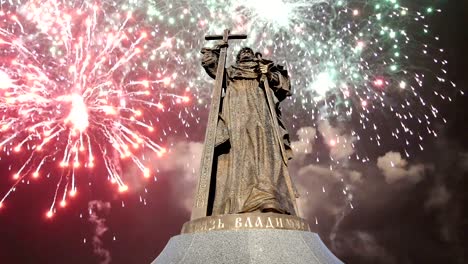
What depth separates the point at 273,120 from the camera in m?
7.47

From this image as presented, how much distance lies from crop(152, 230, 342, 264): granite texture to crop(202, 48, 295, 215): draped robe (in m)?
0.63

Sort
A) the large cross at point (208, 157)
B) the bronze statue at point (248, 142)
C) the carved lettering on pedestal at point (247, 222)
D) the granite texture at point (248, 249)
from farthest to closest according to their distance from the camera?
the bronze statue at point (248, 142), the large cross at point (208, 157), the carved lettering on pedestal at point (247, 222), the granite texture at point (248, 249)

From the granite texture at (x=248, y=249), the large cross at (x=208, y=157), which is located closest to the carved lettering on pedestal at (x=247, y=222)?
the granite texture at (x=248, y=249)

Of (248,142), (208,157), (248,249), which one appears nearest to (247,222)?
(248,249)

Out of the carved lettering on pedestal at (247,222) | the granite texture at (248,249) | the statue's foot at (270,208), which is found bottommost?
the granite texture at (248,249)

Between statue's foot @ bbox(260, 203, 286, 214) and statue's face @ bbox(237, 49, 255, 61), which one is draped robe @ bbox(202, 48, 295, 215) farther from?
statue's face @ bbox(237, 49, 255, 61)

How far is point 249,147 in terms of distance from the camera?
6949mm

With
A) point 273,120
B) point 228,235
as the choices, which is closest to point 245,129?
point 273,120

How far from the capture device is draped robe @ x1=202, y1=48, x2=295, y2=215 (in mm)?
6234

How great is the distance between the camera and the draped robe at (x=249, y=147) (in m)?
6.23

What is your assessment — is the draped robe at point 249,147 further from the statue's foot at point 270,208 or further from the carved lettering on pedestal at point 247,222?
the carved lettering on pedestal at point 247,222

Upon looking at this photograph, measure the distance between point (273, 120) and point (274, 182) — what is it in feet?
Result: 4.86

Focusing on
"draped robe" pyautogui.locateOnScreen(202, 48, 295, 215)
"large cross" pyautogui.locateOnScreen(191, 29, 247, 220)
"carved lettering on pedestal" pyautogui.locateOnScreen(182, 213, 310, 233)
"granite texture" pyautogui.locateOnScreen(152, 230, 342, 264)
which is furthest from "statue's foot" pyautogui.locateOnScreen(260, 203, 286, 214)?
"large cross" pyautogui.locateOnScreen(191, 29, 247, 220)

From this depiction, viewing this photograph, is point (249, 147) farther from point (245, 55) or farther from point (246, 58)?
point (245, 55)
